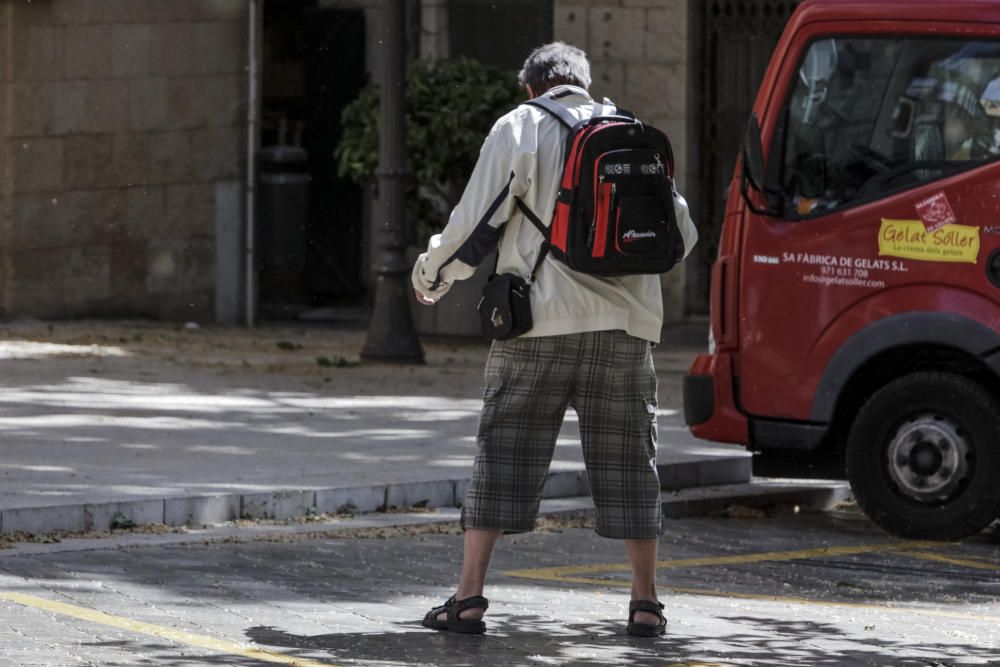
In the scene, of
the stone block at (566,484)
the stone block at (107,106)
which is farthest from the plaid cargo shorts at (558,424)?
the stone block at (107,106)

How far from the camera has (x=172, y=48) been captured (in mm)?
18406

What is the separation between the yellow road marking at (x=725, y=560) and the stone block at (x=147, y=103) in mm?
10226

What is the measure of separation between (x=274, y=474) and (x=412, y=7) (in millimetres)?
9842

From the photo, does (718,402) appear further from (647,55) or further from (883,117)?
(647,55)

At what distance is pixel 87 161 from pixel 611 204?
11.8 metres

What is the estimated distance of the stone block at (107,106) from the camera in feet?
58.4

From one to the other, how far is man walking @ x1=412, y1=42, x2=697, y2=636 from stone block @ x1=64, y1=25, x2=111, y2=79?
37.4 ft

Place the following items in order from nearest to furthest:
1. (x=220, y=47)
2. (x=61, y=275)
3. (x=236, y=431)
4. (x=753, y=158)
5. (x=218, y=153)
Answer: (x=753, y=158) < (x=236, y=431) < (x=61, y=275) < (x=220, y=47) < (x=218, y=153)

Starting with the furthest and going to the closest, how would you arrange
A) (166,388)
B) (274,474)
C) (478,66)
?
(478,66) < (166,388) < (274,474)

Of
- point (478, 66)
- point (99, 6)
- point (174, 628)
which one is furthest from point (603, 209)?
point (99, 6)

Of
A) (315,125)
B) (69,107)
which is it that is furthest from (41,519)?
(315,125)

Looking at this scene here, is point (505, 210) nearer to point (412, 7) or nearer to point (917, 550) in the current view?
point (917, 550)

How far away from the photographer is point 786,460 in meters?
10.0

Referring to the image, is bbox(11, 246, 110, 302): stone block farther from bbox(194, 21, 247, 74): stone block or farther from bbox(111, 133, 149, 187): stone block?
Answer: bbox(194, 21, 247, 74): stone block
